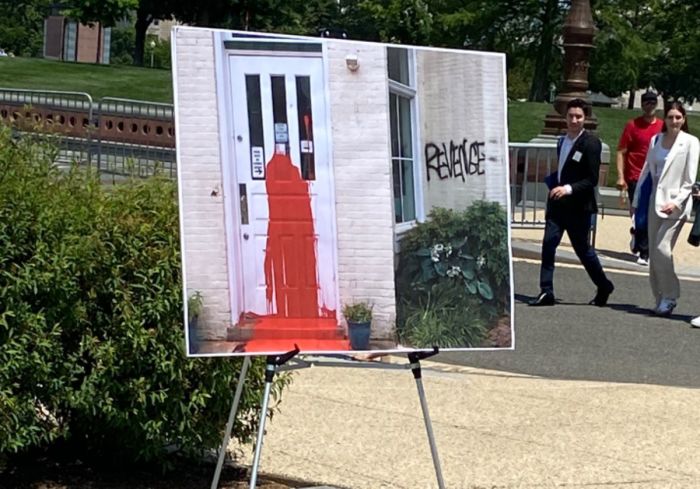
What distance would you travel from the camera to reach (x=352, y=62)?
14.5 feet

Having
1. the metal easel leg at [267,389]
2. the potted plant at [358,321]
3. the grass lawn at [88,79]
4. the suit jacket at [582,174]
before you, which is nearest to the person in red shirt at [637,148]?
the suit jacket at [582,174]

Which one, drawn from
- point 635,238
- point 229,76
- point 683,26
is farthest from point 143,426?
point 683,26

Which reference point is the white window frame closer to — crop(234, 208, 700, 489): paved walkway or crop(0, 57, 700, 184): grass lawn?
crop(234, 208, 700, 489): paved walkway

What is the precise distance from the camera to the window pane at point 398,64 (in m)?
4.47

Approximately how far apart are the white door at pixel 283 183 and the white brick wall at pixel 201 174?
0.27 ft

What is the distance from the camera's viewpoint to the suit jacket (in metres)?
10.3

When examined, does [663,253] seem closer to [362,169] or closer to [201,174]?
[362,169]

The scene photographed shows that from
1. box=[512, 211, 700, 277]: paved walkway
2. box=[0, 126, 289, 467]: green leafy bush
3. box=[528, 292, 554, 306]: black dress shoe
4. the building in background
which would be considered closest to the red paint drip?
box=[0, 126, 289, 467]: green leafy bush

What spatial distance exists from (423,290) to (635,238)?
372 inches

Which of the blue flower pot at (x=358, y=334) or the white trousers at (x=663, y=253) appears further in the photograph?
the white trousers at (x=663, y=253)

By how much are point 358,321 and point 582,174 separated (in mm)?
6214

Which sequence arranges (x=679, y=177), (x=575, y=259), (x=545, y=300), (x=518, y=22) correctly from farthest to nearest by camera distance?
(x=518, y=22)
(x=575, y=259)
(x=545, y=300)
(x=679, y=177)

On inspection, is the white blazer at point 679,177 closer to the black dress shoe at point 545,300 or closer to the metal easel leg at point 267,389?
the black dress shoe at point 545,300

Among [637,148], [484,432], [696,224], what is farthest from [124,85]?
[484,432]
